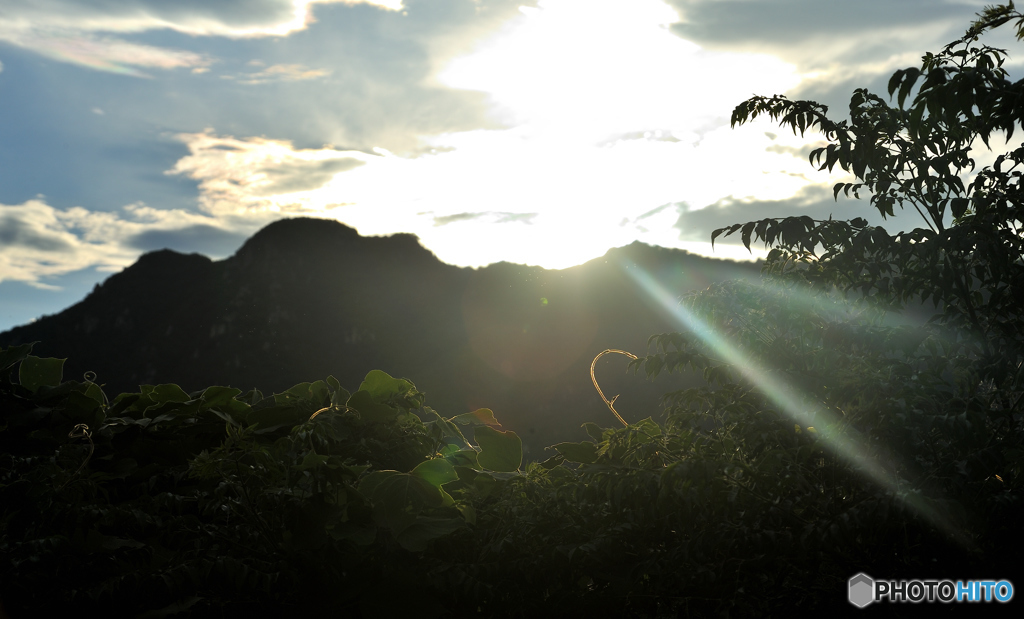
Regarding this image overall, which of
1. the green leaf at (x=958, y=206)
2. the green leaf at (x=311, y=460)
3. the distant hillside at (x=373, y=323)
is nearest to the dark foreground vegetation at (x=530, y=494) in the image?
the green leaf at (x=311, y=460)

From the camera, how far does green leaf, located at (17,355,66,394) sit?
2512 mm

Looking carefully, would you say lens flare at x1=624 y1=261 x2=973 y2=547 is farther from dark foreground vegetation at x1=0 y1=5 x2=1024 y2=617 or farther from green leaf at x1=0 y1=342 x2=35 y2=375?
green leaf at x1=0 y1=342 x2=35 y2=375

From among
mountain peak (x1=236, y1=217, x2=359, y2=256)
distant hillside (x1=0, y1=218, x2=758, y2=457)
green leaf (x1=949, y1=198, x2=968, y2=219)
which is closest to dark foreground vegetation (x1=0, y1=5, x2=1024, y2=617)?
green leaf (x1=949, y1=198, x2=968, y2=219)

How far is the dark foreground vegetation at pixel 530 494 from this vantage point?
Answer: 5.97 ft

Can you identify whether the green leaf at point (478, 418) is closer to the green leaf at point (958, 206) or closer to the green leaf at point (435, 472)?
the green leaf at point (435, 472)

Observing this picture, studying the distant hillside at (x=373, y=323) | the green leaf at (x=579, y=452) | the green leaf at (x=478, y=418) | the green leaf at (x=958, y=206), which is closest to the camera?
the green leaf at (x=579, y=452)

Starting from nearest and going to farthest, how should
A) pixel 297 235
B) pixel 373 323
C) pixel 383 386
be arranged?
1. pixel 383 386
2. pixel 373 323
3. pixel 297 235

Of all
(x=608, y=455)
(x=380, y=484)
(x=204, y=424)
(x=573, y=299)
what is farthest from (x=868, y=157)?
(x=573, y=299)

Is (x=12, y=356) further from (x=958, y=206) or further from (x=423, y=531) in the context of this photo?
(x=958, y=206)

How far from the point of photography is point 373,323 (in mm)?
68000

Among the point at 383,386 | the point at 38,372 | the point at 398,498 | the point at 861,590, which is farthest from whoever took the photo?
the point at 38,372

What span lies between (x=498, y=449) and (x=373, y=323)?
6720cm

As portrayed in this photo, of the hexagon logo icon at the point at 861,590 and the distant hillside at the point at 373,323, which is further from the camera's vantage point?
the distant hillside at the point at 373,323

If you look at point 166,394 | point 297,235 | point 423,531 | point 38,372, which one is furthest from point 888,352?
point 297,235
